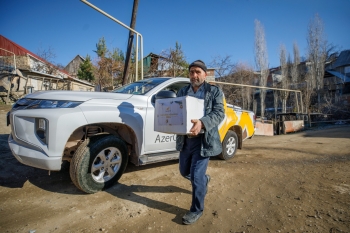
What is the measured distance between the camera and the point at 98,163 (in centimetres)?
273

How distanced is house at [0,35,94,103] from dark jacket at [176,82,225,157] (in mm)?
12789

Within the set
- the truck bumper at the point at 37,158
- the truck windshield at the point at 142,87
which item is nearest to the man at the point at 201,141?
the truck windshield at the point at 142,87

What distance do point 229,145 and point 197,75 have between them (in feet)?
8.81

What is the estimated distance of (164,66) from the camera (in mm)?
15922

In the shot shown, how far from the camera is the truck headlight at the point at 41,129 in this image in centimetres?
233

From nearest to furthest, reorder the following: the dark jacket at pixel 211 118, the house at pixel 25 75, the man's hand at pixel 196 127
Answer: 1. the man's hand at pixel 196 127
2. the dark jacket at pixel 211 118
3. the house at pixel 25 75

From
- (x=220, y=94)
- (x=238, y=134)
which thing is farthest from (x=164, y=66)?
(x=220, y=94)

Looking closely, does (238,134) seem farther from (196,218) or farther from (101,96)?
(101,96)

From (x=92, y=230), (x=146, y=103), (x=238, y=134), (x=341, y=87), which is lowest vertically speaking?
(x=92, y=230)

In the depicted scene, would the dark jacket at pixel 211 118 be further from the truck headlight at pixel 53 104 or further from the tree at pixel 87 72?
the tree at pixel 87 72

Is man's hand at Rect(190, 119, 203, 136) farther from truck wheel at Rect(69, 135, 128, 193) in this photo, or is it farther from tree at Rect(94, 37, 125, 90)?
tree at Rect(94, 37, 125, 90)

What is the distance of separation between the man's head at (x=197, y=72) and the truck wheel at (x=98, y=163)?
1.45 metres

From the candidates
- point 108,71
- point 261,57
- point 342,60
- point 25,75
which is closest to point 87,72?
point 108,71

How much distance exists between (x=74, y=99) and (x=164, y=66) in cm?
1395
